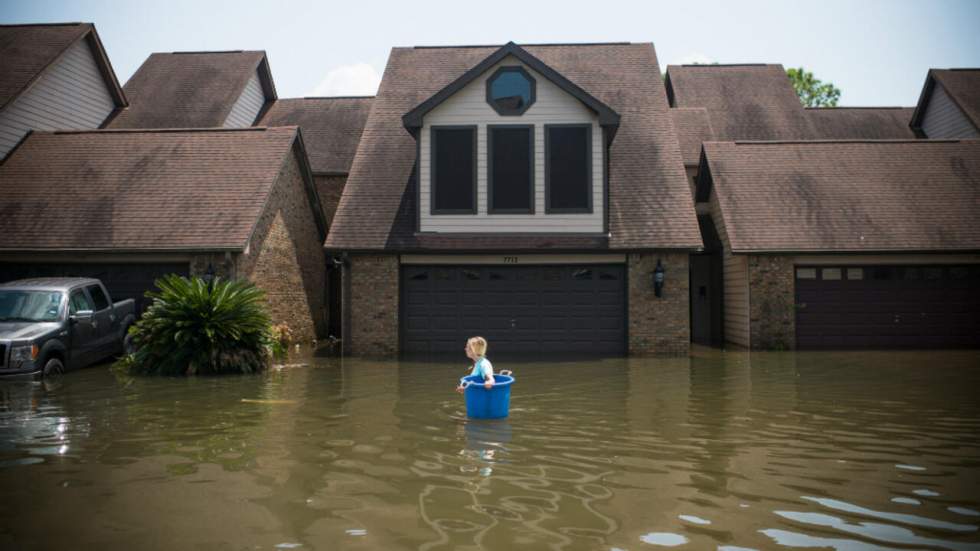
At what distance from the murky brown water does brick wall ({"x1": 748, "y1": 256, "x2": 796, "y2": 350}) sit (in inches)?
281

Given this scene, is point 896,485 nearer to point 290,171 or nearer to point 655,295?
point 655,295

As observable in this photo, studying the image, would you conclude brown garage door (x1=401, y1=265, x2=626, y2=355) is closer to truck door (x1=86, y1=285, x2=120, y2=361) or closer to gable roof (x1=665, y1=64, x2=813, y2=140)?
truck door (x1=86, y1=285, x2=120, y2=361)

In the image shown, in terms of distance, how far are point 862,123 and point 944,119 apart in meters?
3.35

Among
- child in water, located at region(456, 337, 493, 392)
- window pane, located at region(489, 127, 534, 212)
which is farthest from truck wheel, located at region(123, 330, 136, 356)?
child in water, located at region(456, 337, 493, 392)

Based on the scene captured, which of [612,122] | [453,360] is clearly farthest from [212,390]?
[612,122]

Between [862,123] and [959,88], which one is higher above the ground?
[959,88]

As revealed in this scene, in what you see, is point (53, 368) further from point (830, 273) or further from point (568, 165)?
point (830, 273)

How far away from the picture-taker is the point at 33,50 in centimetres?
2452

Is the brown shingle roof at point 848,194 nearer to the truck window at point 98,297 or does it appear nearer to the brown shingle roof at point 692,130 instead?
the brown shingle roof at point 692,130

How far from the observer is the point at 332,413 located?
1050 cm

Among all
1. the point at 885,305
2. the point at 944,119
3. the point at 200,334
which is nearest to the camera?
the point at 200,334

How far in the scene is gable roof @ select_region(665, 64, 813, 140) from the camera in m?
31.4

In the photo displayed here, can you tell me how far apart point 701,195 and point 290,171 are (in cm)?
1205

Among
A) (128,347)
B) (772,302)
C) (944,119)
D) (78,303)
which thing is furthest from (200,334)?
(944,119)
